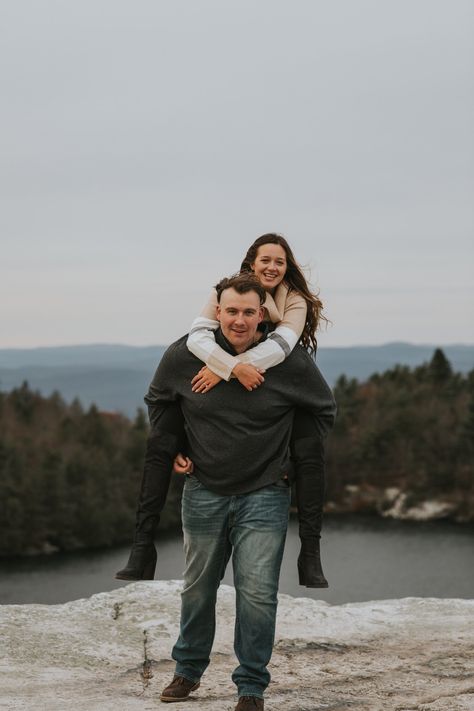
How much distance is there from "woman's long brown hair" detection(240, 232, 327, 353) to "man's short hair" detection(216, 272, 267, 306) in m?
0.27

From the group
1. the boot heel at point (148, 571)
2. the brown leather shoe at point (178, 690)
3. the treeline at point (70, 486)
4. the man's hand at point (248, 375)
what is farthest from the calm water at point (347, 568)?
the man's hand at point (248, 375)

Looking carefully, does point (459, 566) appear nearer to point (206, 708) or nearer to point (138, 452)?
point (138, 452)

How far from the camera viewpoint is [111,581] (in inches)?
1865

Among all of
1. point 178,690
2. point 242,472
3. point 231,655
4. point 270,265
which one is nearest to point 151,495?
point 242,472

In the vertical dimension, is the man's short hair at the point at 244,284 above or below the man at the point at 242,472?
above

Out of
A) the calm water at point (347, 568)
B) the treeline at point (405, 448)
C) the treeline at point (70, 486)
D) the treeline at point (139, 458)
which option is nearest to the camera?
the calm water at point (347, 568)

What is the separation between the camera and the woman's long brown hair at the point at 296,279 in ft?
14.2

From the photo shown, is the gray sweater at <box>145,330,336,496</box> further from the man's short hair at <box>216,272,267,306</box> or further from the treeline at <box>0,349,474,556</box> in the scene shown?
the treeline at <box>0,349,474,556</box>

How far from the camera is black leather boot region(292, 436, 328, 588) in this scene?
13.5 ft

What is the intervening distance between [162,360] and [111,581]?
45246 mm

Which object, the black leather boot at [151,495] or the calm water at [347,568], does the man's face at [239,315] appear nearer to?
the black leather boot at [151,495]

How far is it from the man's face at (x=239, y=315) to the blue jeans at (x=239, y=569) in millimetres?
710

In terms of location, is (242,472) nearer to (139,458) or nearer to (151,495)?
(151,495)

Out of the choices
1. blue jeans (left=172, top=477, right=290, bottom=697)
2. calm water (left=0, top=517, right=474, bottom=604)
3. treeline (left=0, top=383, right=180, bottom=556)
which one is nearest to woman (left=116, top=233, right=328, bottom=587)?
blue jeans (left=172, top=477, right=290, bottom=697)
